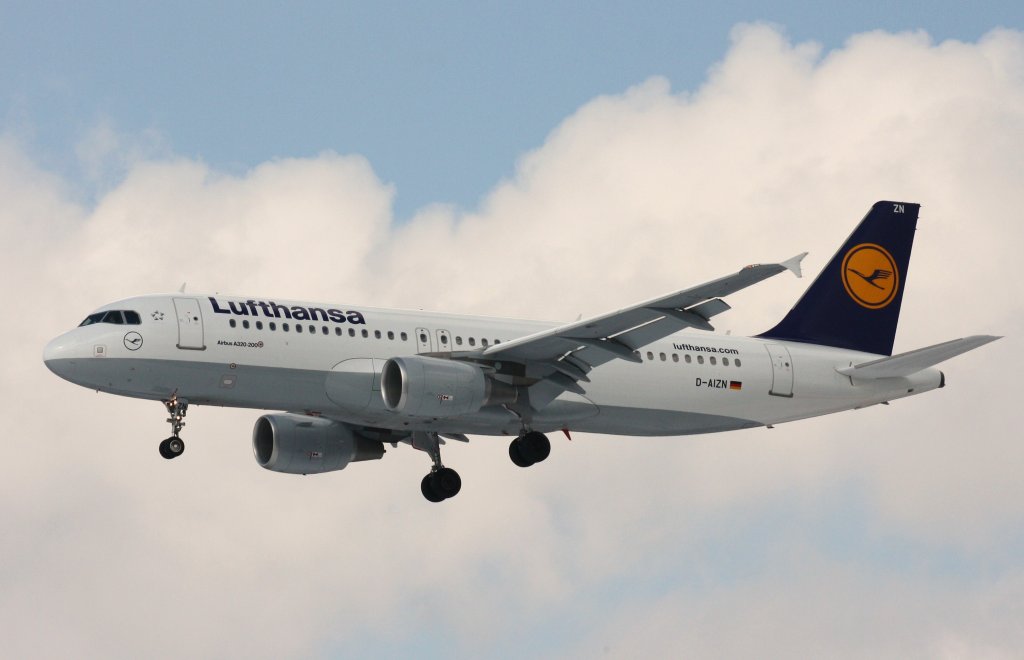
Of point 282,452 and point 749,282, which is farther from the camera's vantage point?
point 282,452

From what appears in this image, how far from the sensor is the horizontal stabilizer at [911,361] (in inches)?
1698

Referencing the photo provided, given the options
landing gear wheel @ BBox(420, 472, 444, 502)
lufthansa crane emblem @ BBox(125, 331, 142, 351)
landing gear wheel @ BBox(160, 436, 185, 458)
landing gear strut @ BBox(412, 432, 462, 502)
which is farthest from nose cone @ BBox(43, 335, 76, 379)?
landing gear wheel @ BBox(420, 472, 444, 502)

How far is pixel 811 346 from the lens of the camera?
4884 centimetres

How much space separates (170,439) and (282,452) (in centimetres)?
542

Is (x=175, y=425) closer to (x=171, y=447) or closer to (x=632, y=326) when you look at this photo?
(x=171, y=447)

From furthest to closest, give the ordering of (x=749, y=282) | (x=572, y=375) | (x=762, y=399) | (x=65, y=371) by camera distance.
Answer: (x=762, y=399)
(x=572, y=375)
(x=65, y=371)
(x=749, y=282)

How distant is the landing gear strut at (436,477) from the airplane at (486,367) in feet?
0.19

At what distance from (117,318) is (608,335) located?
1234 centimetres

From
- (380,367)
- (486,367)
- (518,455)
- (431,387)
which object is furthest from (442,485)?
(431,387)

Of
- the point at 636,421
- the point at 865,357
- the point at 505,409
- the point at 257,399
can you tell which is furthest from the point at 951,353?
the point at 257,399

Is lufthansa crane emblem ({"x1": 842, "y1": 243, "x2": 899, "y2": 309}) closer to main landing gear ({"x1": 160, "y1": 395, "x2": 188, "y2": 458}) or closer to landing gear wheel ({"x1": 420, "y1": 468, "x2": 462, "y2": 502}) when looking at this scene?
landing gear wheel ({"x1": 420, "y1": 468, "x2": 462, "y2": 502})

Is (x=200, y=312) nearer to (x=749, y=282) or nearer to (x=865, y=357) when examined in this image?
(x=749, y=282)

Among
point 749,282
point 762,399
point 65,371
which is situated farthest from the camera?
point 762,399

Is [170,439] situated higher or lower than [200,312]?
lower
